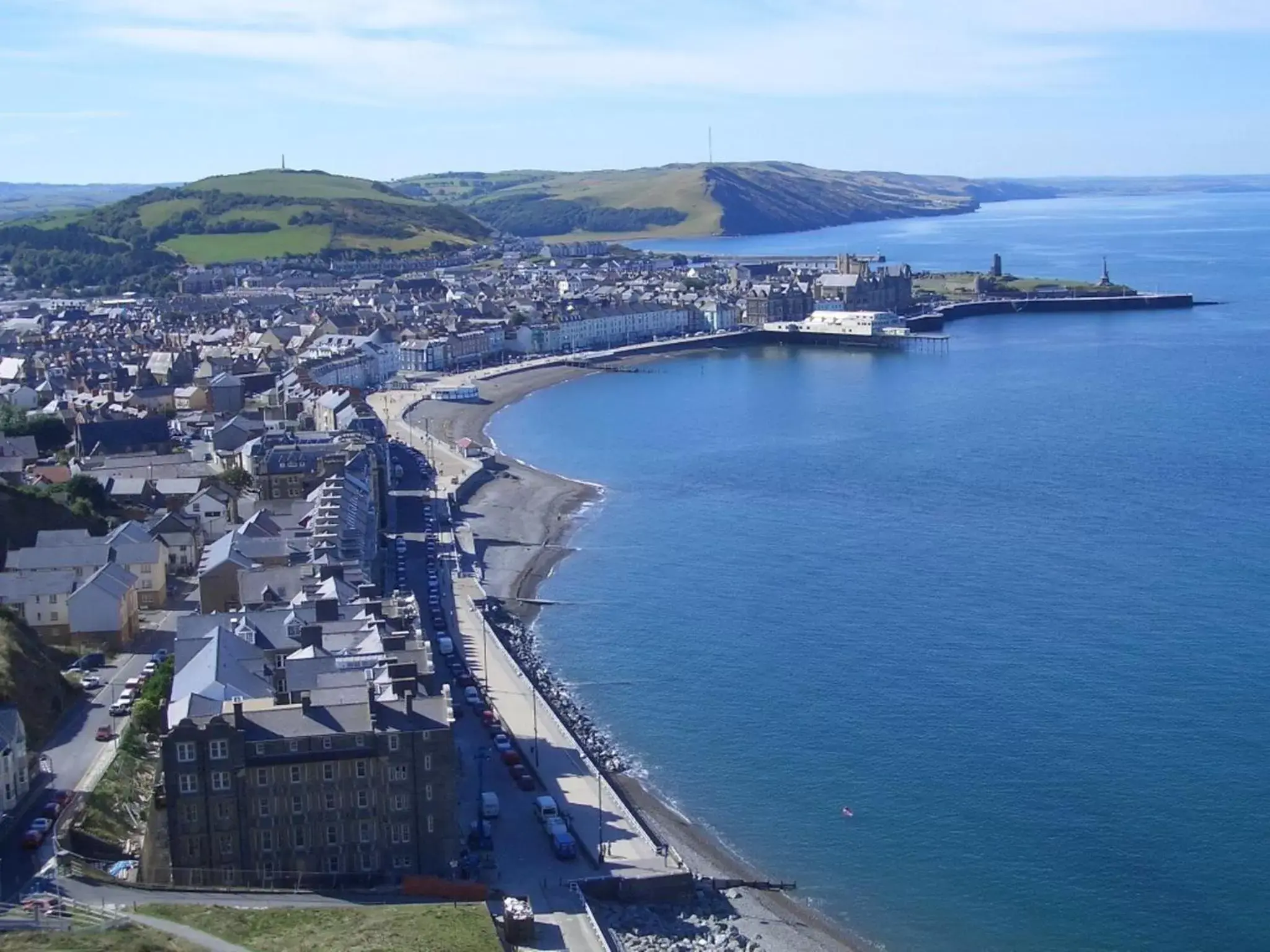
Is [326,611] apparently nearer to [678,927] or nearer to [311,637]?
[311,637]

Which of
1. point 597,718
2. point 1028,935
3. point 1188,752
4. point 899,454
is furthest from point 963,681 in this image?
point 899,454

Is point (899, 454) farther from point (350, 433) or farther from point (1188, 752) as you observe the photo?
point (1188, 752)

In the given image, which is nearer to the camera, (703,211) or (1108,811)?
(1108,811)

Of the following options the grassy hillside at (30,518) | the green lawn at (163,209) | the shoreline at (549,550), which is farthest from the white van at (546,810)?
the green lawn at (163,209)

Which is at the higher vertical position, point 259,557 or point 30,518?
point 30,518

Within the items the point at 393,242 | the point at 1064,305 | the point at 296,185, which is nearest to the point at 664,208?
the point at 296,185
